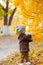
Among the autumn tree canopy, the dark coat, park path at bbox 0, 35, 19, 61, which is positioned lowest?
park path at bbox 0, 35, 19, 61

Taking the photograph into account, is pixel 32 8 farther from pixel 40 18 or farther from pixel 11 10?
pixel 11 10

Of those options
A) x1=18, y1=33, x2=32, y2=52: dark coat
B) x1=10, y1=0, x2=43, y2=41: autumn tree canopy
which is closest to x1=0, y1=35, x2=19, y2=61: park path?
x1=18, y1=33, x2=32, y2=52: dark coat

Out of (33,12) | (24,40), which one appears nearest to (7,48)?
(24,40)

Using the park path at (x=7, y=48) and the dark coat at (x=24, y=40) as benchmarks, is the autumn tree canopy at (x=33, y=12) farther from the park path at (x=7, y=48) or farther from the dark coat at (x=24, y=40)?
the park path at (x=7, y=48)

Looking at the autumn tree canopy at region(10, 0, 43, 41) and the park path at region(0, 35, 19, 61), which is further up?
the autumn tree canopy at region(10, 0, 43, 41)

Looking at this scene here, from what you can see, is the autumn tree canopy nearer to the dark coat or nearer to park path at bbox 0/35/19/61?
the dark coat

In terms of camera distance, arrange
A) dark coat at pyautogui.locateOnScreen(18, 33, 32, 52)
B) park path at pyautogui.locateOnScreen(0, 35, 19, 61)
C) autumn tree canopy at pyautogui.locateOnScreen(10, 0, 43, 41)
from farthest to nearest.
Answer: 1. park path at pyautogui.locateOnScreen(0, 35, 19, 61)
2. dark coat at pyautogui.locateOnScreen(18, 33, 32, 52)
3. autumn tree canopy at pyautogui.locateOnScreen(10, 0, 43, 41)

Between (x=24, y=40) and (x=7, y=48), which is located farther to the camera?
(x=7, y=48)

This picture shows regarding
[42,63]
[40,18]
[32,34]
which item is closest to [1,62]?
[42,63]

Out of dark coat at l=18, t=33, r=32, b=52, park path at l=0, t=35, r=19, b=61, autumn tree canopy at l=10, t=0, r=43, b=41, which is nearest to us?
autumn tree canopy at l=10, t=0, r=43, b=41

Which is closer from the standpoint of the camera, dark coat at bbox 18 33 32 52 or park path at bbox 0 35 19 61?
dark coat at bbox 18 33 32 52

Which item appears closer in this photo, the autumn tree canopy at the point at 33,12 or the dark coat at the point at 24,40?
the autumn tree canopy at the point at 33,12

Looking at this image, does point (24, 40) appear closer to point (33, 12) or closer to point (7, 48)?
point (33, 12)

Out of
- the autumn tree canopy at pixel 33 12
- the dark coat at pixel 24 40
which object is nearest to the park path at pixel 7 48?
the dark coat at pixel 24 40
